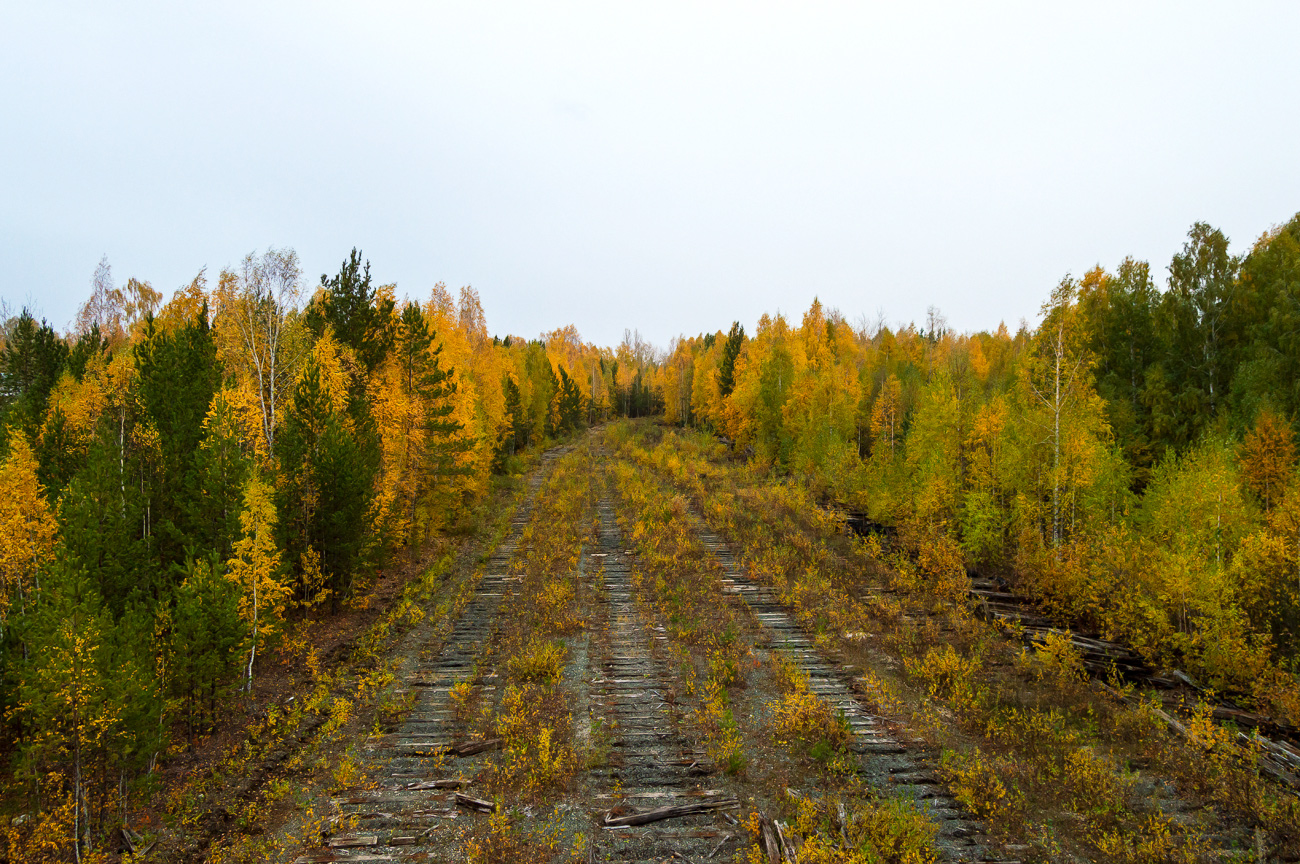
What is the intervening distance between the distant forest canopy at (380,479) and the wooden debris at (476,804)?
495 cm

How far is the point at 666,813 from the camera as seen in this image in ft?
29.8

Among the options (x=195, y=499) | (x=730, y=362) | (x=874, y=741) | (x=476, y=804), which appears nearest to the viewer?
(x=476, y=804)

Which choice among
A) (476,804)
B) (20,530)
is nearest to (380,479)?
(20,530)

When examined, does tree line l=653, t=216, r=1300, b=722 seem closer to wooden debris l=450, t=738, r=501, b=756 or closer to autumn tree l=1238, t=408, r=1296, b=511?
autumn tree l=1238, t=408, r=1296, b=511

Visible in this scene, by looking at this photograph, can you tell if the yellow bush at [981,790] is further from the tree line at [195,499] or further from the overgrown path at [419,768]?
the tree line at [195,499]

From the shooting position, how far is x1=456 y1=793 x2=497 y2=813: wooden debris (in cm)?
921

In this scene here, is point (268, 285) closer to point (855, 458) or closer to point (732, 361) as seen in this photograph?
point (855, 458)

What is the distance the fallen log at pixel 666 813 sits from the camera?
890cm

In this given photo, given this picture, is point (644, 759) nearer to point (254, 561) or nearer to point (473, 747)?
point (473, 747)

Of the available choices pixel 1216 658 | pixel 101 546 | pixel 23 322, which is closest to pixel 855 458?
pixel 1216 658

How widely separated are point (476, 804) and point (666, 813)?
3128 mm

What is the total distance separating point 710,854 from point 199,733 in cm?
1085

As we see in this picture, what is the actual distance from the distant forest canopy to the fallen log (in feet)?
24.7

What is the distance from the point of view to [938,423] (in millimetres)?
25281
